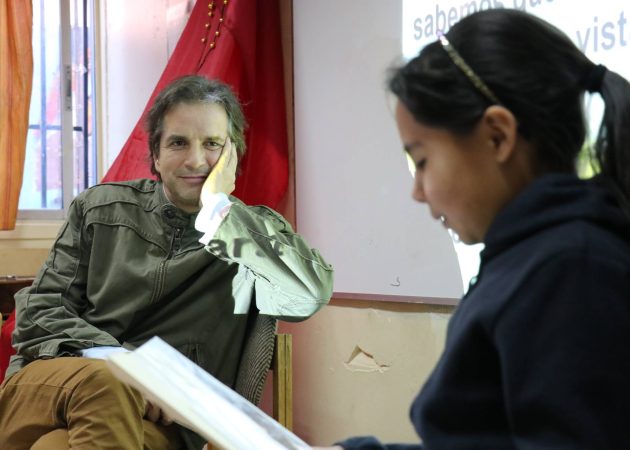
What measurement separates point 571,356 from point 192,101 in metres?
1.43

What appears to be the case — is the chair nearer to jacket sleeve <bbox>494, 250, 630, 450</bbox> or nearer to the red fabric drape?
the red fabric drape

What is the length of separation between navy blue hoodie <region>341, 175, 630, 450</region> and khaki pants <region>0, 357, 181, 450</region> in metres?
0.86

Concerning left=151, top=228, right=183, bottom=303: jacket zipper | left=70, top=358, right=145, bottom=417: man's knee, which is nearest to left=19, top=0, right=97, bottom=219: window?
left=151, top=228, right=183, bottom=303: jacket zipper

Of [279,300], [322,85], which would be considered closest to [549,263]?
[279,300]

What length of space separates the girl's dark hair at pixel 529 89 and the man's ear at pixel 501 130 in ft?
0.04

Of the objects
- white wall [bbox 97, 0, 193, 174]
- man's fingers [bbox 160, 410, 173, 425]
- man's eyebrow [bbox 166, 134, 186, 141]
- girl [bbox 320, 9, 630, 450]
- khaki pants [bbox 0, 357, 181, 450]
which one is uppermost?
white wall [bbox 97, 0, 193, 174]

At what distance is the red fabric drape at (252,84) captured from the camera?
270 cm

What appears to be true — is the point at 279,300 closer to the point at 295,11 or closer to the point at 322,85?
the point at 322,85

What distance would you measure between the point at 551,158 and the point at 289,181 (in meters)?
2.02

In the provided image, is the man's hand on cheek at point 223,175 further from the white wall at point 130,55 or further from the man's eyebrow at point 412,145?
the white wall at point 130,55

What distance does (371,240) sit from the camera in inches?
94.2

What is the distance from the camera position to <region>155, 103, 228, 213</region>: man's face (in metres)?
1.85

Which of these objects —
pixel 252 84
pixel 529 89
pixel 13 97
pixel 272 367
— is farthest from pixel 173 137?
pixel 13 97

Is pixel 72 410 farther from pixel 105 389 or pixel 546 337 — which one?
pixel 546 337
